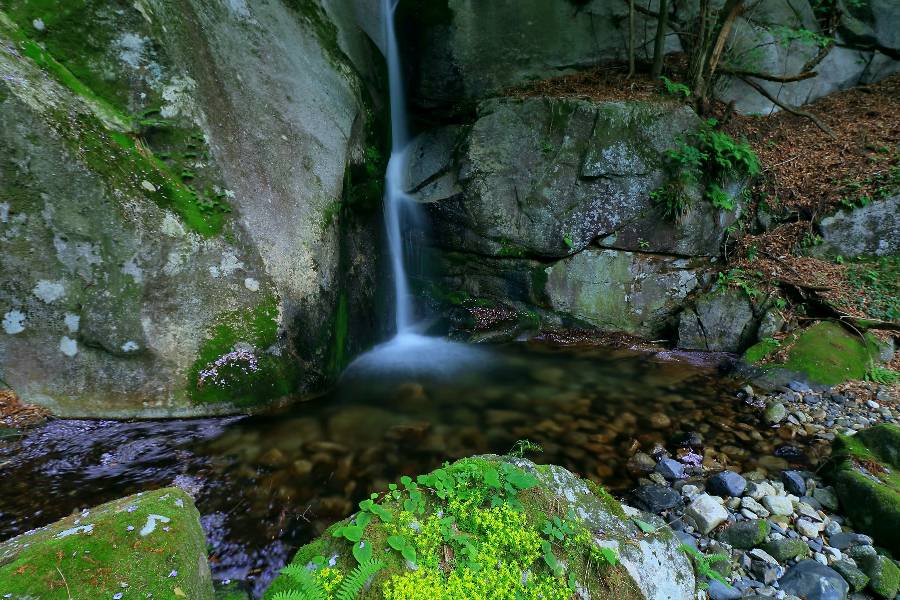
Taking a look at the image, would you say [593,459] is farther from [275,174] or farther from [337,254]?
[275,174]

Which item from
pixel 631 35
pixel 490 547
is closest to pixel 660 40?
pixel 631 35

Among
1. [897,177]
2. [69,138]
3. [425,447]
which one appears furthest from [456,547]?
[897,177]

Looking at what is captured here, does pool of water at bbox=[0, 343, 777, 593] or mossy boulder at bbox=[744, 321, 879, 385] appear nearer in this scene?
pool of water at bbox=[0, 343, 777, 593]

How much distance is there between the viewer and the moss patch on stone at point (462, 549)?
5.80 feet

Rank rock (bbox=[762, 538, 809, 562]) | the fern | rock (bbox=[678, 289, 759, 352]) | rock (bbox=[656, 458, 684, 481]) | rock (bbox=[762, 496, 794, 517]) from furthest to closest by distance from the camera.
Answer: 1. rock (bbox=[678, 289, 759, 352])
2. rock (bbox=[656, 458, 684, 481])
3. rock (bbox=[762, 496, 794, 517])
4. rock (bbox=[762, 538, 809, 562])
5. the fern

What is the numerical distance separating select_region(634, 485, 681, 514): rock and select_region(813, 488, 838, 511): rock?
1.11 m

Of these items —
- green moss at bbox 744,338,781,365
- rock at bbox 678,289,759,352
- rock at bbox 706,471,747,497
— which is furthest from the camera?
rock at bbox 678,289,759,352

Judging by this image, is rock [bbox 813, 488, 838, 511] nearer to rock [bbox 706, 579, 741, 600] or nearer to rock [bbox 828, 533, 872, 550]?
rock [bbox 828, 533, 872, 550]

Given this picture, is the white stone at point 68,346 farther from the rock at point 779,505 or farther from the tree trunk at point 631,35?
the tree trunk at point 631,35

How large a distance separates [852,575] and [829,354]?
414 centimetres

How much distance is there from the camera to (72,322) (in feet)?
13.8

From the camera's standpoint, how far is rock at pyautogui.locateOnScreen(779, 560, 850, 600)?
8.40 ft

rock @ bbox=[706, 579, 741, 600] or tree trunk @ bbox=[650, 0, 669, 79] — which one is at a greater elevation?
tree trunk @ bbox=[650, 0, 669, 79]

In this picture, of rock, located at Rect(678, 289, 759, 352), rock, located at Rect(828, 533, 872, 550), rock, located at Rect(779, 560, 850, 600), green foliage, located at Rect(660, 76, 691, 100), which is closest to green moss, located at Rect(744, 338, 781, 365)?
rock, located at Rect(678, 289, 759, 352)
